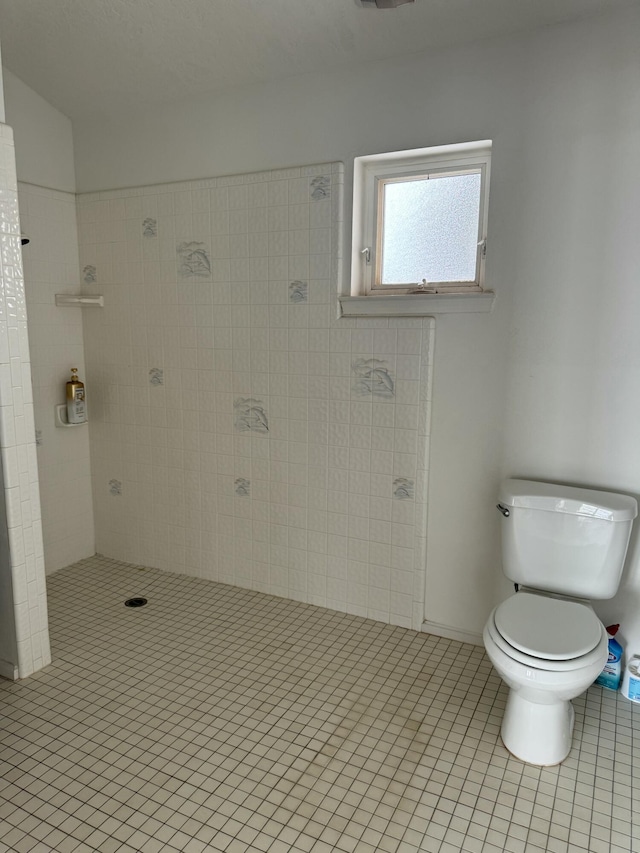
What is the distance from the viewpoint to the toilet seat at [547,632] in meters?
1.59

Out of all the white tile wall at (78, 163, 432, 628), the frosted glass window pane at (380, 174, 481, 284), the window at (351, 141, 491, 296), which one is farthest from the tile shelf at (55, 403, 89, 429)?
the frosted glass window pane at (380, 174, 481, 284)

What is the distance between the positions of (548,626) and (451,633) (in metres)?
0.71

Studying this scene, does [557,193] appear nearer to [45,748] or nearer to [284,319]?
[284,319]

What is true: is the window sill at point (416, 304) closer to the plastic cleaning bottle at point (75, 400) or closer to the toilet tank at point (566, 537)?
the toilet tank at point (566, 537)

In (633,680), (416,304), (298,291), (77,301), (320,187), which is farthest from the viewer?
(77,301)

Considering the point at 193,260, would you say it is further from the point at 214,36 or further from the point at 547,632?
the point at 547,632

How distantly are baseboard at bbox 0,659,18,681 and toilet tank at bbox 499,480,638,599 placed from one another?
1745 millimetres

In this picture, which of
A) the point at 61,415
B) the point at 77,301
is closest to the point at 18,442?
the point at 61,415

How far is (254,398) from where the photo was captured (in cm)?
262

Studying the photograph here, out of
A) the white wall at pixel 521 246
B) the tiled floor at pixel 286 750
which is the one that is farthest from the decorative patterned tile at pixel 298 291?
the tiled floor at pixel 286 750

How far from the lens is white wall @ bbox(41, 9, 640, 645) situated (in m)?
1.89

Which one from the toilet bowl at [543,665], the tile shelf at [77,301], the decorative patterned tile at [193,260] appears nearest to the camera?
the toilet bowl at [543,665]

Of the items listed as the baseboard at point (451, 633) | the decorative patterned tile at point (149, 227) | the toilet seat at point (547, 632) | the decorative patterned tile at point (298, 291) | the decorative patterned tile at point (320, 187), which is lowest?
the baseboard at point (451, 633)

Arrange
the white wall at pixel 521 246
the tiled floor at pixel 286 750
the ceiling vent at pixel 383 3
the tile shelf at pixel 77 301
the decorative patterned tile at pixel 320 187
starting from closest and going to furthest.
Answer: the tiled floor at pixel 286 750 → the ceiling vent at pixel 383 3 → the white wall at pixel 521 246 → the decorative patterned tile at pixel 320 187 → the tile shelf at pixel 77 301
